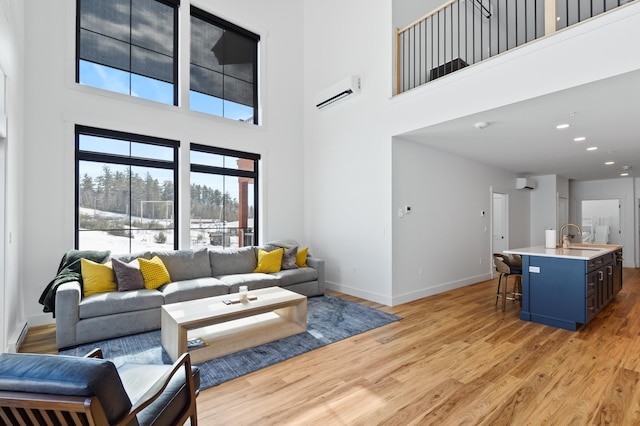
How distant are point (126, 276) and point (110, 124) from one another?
6.97 ft

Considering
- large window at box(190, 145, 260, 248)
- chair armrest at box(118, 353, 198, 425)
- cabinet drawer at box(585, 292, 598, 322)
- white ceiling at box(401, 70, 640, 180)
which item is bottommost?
cabinet drawer at box(585, 292, 598, 322)

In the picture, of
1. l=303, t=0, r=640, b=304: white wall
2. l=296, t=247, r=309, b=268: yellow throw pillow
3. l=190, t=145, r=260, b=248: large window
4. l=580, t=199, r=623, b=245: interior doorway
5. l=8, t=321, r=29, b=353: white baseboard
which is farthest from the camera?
l=580, t=199, r=623, b=245: interior doorway

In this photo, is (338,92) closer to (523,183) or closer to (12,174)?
(12,174)

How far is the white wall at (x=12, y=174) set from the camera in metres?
2.72

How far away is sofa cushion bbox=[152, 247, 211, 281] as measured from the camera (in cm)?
430

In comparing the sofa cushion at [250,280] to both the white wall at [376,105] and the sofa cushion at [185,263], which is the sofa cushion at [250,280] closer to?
the sofa cushion at [185,263]

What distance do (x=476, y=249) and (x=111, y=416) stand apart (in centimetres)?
625

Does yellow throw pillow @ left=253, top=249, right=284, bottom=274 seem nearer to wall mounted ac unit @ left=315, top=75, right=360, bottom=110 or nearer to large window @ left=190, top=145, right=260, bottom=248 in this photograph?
large window @ left=190, top=145, right=260, bottom=248

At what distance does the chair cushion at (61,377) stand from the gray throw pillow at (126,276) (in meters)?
2.68

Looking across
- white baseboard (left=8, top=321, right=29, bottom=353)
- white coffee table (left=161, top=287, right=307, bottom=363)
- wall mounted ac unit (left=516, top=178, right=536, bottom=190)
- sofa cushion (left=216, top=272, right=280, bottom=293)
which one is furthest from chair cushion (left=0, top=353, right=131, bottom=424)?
wall mounted ac unit (left=516, top=178, right=536, bottom=190)

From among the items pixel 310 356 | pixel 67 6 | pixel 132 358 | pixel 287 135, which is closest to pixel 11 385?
pixel 132 358

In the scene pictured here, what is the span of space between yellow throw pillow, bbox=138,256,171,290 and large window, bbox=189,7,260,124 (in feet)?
8.63

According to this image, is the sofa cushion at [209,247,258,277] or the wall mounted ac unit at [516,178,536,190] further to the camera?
the wall mounted ac unit at [516,178,536,190]

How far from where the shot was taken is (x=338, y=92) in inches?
207
